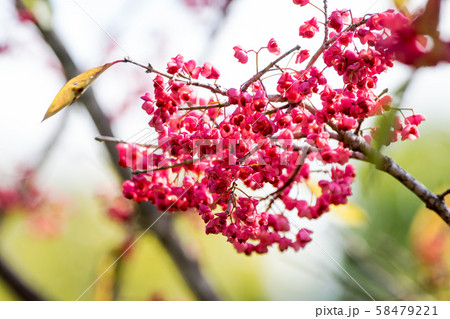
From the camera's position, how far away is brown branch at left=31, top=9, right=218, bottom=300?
6.15 ft

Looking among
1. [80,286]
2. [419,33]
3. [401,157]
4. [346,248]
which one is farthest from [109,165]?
[80,286]

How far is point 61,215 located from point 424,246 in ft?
7.95

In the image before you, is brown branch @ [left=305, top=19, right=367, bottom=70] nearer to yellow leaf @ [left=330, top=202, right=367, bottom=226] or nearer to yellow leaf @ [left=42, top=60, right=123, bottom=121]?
yellow leaf @ [left=42, top=60, right=123, bottom=121]

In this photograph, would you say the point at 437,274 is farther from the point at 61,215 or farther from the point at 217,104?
the point at 61,215

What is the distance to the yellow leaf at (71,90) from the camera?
0.88 meters

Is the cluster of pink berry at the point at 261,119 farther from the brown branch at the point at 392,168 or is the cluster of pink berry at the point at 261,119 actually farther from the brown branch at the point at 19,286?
the brown branch at the point at 19,286

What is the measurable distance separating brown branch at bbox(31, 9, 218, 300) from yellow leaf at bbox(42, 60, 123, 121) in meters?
0.96

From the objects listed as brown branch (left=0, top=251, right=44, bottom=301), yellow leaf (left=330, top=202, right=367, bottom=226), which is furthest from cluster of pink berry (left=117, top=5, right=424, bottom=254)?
brown branch (left=0, top=251, right=44, bottom=301)

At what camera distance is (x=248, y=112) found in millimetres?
961

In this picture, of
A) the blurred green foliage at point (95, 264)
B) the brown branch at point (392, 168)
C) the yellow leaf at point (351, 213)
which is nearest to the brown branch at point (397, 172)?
the brown branch at point (392, 168)

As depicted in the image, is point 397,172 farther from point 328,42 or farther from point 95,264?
point 95,264

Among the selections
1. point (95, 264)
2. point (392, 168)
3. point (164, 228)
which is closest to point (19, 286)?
point (164, 228)

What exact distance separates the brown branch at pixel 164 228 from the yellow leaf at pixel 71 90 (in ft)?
3.16

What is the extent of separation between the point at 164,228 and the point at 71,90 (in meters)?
1.37
